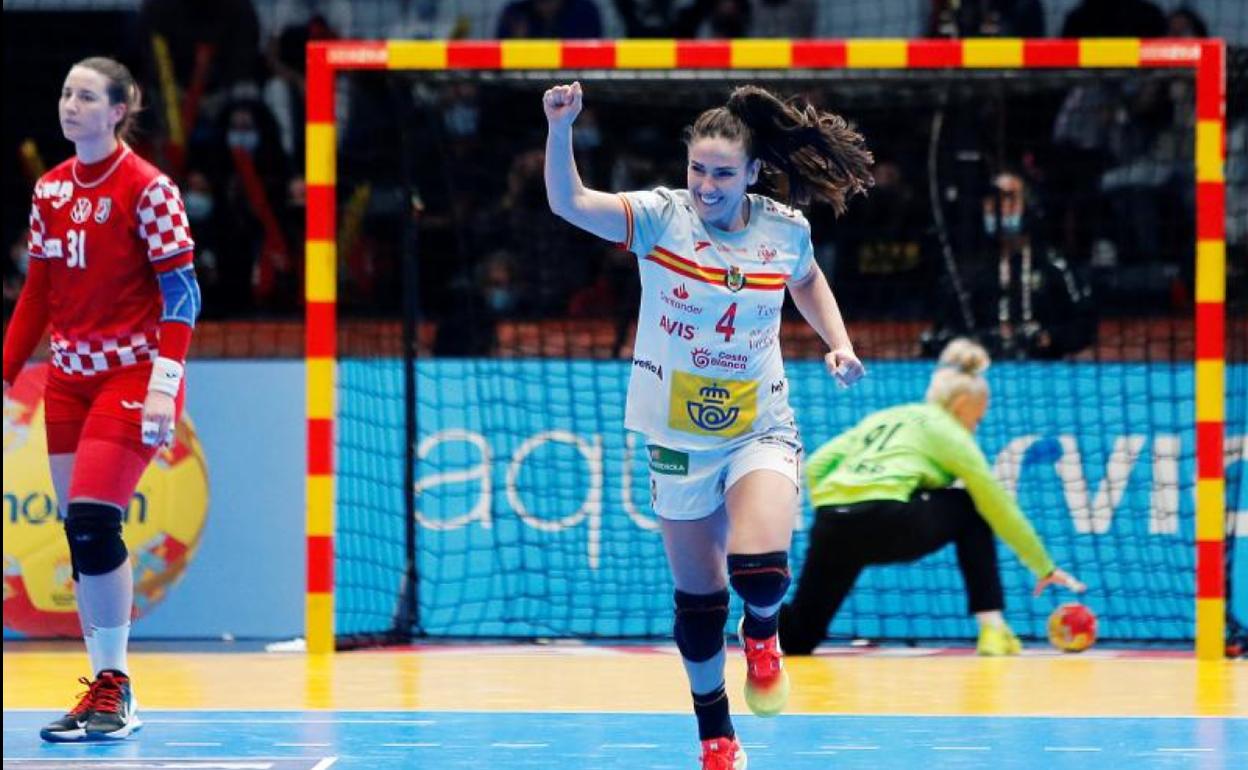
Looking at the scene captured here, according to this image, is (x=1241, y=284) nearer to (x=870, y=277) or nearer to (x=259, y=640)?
(x=870, y=277)

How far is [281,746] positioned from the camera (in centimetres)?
655

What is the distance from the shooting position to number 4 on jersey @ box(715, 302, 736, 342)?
5.71 m

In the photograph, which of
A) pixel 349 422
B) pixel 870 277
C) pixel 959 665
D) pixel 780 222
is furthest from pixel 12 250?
pixel 780 222

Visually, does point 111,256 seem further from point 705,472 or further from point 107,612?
point 705,472

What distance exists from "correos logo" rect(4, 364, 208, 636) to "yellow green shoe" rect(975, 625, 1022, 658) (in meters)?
3.59

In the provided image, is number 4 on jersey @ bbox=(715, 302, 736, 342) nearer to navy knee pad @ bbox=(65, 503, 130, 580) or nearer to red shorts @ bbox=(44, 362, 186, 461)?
red shorts @ bbox=(44, 362, 186, 461)

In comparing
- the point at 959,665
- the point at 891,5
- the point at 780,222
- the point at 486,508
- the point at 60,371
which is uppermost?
the point at 891,5

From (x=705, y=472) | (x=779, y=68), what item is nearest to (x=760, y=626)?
(x=705, y=472)

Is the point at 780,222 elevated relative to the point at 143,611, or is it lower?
elevated

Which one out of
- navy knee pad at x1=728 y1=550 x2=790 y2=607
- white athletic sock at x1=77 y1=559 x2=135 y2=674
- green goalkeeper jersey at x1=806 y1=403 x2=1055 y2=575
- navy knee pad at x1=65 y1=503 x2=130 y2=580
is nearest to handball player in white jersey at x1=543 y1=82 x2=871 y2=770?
navy knee pad at x1=728 y1=550 x2=790 y2=607

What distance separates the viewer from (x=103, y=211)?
6773 millimetres

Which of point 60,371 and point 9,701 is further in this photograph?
point 9,701

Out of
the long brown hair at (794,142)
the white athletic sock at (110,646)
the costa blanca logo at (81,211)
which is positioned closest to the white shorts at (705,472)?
the long brown hair at (794,142)

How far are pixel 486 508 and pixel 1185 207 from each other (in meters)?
4.63
